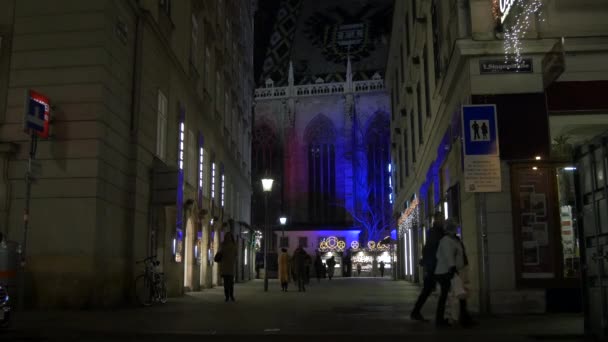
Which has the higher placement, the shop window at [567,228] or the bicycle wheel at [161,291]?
the shop window at [567,228]

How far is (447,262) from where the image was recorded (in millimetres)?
9438

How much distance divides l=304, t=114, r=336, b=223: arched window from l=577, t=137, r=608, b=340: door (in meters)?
54.6

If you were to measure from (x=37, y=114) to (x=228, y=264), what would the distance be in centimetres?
656

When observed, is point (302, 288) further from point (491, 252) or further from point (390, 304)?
point (491, 252)

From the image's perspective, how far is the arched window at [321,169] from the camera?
63.1 metres

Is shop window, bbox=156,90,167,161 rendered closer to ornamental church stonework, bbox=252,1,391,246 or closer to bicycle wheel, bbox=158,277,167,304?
bicycle wheel, bbox=158,277,167,304

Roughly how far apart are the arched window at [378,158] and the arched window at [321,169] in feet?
12.2

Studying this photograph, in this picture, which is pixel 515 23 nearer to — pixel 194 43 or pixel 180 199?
pixel 180 199

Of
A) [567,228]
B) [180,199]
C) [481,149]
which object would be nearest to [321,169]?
[180,199]

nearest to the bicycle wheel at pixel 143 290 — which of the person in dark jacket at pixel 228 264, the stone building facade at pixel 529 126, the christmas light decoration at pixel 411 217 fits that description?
the person in dark jacket at pixel 228 264

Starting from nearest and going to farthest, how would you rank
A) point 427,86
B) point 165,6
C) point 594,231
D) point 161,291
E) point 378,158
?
point 594,231, point 161,291, point 165,6, point 427,86, point 378,158

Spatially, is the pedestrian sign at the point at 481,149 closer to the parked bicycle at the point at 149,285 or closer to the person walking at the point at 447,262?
the person walking at the point at 447,262

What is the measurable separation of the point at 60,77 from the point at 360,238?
1951 inches

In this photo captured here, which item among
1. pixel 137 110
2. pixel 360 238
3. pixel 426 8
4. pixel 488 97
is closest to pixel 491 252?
pixel 488 97
